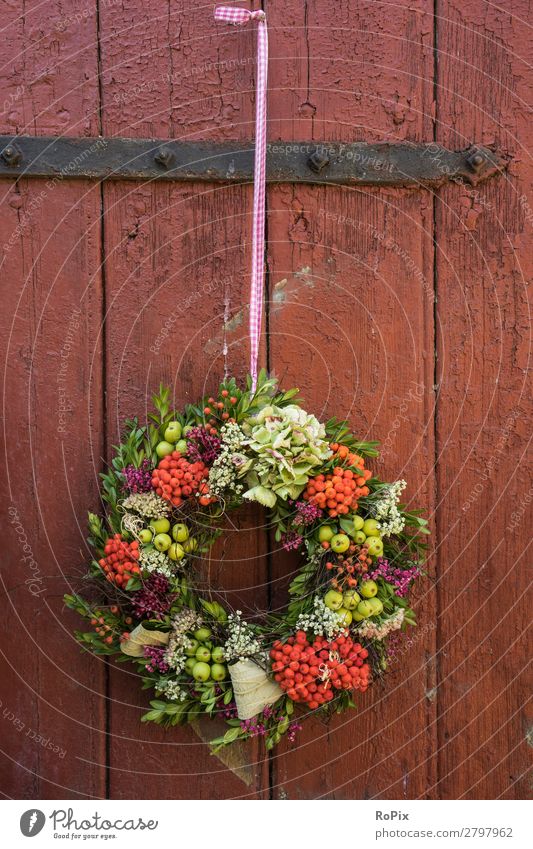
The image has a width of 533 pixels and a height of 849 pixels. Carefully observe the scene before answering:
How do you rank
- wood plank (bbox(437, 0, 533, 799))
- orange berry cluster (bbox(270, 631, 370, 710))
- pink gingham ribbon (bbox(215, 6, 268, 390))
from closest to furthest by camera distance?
1. orange berry cluster (bbox(270, 631, 370, 710))
2. pink gingham ribbon (bbox(215, 6, 268, 390))
3. wood plank (bbox(437, 0, 533, 799))

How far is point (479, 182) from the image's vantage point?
1.58m

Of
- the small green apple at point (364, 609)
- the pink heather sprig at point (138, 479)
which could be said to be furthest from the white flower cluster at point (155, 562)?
the small green apple at point (364, 609)

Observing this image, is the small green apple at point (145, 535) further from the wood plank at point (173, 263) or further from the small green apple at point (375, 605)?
the small green apple at point (375, 605)

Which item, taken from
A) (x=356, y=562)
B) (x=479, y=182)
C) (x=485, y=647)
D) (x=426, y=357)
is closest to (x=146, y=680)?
(x=356, y=562)

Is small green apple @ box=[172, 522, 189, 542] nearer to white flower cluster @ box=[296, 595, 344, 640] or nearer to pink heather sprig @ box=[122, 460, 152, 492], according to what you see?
pink heather sprig @ box=[122, 460, 152, 492]

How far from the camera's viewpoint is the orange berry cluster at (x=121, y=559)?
136 centimetres

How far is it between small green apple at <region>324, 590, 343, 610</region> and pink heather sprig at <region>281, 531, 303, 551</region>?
102mm

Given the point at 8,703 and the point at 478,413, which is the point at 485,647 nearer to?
the point at 478,413

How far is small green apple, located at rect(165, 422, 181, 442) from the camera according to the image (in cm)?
139

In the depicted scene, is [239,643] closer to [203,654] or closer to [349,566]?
[203,654]

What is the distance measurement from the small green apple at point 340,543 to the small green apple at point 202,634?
0.88 ft

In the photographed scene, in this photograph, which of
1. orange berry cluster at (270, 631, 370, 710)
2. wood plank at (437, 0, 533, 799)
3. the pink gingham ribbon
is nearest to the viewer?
orange berry cluster at (270, 631, 370, 710)

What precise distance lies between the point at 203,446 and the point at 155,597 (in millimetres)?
276

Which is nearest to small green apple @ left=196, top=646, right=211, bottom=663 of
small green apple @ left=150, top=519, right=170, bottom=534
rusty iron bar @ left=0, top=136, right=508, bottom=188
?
small green apple @ left=150, top=519, right=170, bottom=534
